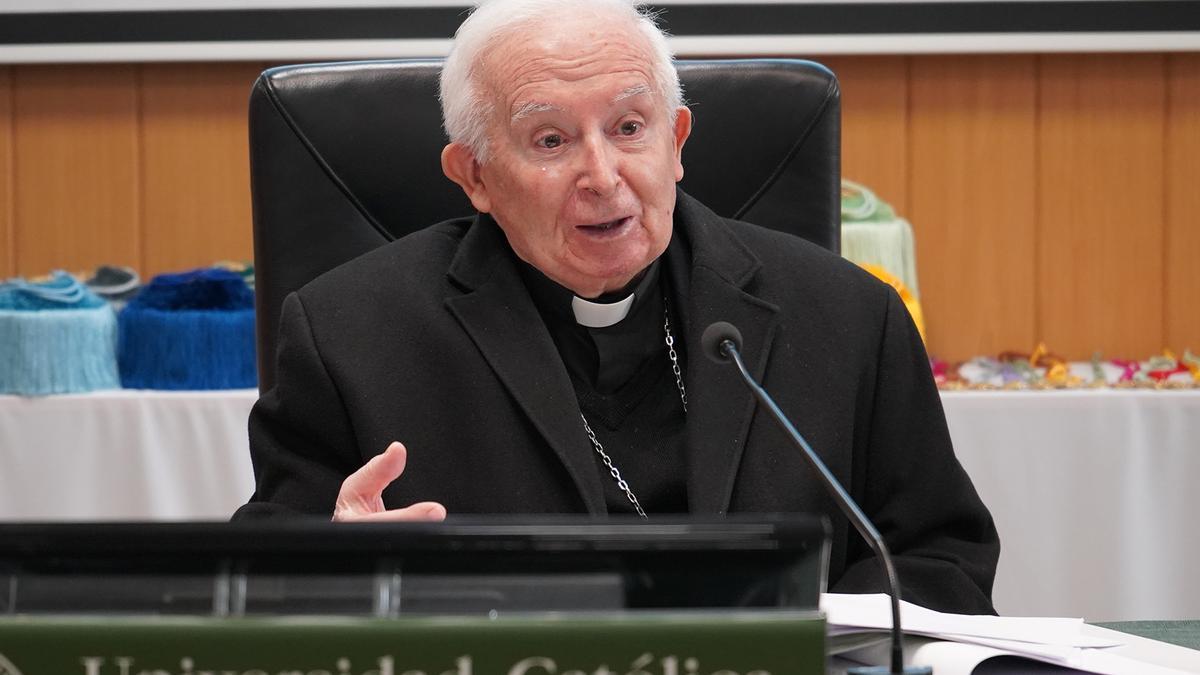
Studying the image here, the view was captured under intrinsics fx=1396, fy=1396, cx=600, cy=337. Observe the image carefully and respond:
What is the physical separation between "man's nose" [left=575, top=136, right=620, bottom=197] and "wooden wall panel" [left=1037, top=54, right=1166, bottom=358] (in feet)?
6.69

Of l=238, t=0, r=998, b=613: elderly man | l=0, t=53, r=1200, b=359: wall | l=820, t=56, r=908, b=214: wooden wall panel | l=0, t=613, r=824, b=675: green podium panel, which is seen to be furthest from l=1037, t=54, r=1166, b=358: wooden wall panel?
l=0, t=613, r=824, b=675: green podium panel

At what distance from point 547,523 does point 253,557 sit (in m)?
0.14

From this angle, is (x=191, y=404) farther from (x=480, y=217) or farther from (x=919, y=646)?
(x=919, y=646)

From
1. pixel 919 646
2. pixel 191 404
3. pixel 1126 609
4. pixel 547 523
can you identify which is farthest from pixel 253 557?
pixel 1126 609

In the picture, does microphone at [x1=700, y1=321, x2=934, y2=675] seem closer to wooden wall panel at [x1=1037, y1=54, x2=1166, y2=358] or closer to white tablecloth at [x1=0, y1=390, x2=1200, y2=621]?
white tablecloth at [x1=0, y1=390, x2=1200, y2=621]

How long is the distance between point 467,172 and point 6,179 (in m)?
2.10

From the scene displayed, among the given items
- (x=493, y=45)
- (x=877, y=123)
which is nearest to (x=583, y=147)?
(x=493, y=45)

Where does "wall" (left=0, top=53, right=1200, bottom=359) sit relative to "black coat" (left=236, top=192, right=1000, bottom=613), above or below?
above

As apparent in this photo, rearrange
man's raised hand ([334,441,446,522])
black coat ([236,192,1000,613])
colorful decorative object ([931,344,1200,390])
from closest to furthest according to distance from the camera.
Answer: man's raised hand ([334,441,446,522]) < black coat ([236,192,1000,613]) < colorful decorative object ([931,344,1200,390])

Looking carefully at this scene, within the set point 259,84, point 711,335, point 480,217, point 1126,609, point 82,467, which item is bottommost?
point 1126,609

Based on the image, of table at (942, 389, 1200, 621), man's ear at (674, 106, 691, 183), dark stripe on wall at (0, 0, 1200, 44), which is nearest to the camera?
man's ear at (674, 106, 691, 183)

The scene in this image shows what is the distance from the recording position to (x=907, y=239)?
2.89 m

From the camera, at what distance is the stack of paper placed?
91 centimetres

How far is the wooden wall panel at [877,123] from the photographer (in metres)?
3.25
